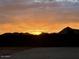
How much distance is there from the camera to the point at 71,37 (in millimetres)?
165875

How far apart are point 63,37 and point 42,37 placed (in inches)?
406

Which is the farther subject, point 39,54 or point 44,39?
point 44,39

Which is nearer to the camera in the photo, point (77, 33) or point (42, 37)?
point (77, 33)

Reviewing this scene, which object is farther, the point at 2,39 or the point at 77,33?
the point at 2,39

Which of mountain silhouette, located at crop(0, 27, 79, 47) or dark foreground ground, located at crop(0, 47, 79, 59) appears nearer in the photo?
dark foreground ground, located at crop(0, 47, 79, 59)

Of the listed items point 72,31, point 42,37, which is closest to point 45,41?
point 42,37

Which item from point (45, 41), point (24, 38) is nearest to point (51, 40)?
point (45, 41)

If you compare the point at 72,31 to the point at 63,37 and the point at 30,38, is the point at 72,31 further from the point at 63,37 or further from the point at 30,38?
the point at 30,38

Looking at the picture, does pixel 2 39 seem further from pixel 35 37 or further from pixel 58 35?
pixel 58 35

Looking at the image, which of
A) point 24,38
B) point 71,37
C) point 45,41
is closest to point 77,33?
point 71,37

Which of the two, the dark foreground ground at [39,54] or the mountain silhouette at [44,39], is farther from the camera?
the mountain silhouette at [44,39]

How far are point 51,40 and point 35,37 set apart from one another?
11324 mm

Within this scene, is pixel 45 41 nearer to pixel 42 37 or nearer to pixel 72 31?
pixel 42 37

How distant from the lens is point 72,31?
6747 inches
